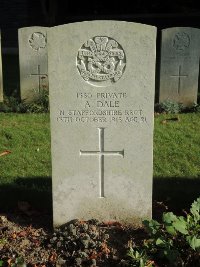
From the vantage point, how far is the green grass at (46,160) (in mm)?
4605

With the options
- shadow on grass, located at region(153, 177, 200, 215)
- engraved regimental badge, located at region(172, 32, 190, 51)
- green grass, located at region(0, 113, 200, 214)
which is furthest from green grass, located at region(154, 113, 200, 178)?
engraved regimental badge, located at region(172, 32, 190, 51)

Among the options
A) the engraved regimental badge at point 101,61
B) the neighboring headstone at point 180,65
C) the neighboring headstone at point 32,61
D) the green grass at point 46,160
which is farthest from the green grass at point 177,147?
the neighboring headstone at point 32,61

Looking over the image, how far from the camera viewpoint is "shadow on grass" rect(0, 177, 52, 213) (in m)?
4.46

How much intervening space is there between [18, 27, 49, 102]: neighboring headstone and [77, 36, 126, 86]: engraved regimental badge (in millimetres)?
4496

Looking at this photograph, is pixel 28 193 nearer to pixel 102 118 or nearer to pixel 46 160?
pixel 46 160

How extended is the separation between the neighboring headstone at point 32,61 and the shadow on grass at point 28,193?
3.49 meters

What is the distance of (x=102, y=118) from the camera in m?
3.67

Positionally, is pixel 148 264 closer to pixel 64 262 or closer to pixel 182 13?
pixel 64 262

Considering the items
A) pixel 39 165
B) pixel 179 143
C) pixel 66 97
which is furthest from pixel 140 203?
pixel 179 143

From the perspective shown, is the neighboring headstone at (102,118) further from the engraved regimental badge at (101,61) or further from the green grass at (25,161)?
the green grass at (25,161)

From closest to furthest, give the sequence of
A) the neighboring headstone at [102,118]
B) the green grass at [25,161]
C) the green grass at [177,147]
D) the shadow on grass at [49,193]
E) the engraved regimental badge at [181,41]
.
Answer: the neighboring headstone at [102,118] < the shadow on grass at [49,193] < the green grass at [25,161] < the green grass at [177,147] < the engraved regimental badge at [181,41]

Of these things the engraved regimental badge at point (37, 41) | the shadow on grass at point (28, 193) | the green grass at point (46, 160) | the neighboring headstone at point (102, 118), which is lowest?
the shadow on grass at point (28, 193)

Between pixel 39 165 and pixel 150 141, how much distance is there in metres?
2.10

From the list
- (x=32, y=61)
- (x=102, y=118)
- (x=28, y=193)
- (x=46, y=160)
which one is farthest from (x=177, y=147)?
(x=32, y=61)
